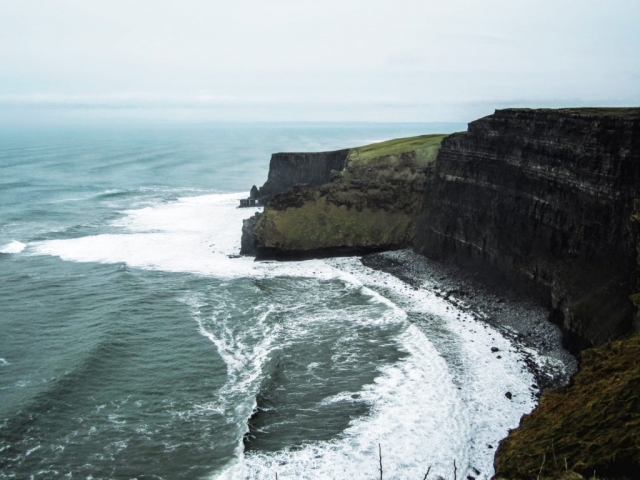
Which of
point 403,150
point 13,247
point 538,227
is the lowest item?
point 13,247

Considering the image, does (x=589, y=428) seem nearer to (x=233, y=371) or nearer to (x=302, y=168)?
(x=233, y=371)

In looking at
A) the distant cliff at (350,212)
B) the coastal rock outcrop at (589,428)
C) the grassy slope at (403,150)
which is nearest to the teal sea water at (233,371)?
the distant cliff at (350,212)

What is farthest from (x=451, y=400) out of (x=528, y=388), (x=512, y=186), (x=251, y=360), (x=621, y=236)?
(x=512, y=186)

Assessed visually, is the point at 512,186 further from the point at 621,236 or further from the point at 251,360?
the point at 251,360

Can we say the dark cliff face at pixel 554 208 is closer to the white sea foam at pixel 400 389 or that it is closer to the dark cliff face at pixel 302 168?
the white sea foam at pixel 400 389

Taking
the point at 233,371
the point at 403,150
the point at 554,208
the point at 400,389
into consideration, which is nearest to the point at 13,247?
the point at 233,371

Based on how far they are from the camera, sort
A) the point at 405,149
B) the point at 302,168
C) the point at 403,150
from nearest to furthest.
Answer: the point at 403,150, the point at 405,149, the point at 302,168

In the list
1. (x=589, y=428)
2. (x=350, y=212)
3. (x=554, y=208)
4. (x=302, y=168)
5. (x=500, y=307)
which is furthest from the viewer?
(x=302, y=168)

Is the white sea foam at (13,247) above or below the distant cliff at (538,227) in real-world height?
below

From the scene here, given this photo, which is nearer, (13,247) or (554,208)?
(554,208)
